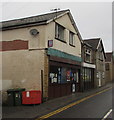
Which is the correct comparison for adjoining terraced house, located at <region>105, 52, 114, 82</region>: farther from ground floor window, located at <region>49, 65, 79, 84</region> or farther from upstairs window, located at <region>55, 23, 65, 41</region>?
upstairs window, located at <region>55, 23, 65, 41</region>

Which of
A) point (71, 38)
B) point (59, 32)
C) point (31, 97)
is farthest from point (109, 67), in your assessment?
point (31, 97)

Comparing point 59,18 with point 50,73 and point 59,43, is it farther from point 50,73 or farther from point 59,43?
point 50,73

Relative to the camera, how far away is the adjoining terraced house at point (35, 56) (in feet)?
41.5

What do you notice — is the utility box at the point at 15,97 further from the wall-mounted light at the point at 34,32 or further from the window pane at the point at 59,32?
the window pane at the point at 59,32

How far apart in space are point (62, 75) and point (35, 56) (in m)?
3.83

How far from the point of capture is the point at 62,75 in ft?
51.5

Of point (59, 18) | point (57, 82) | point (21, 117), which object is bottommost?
point (21, 117)

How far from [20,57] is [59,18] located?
4.73 meters

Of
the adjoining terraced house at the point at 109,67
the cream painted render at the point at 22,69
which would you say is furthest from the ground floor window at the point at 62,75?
the adjoining terraced house at the point at 109,67

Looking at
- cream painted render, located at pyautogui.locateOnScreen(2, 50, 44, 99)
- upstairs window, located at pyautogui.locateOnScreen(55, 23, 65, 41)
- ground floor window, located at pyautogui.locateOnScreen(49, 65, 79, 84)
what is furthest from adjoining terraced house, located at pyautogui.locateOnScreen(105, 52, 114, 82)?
cream painted render, located at pyautogui.locateOnScreen(2, 50, 44, 99)

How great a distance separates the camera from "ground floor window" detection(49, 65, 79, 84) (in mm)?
14000

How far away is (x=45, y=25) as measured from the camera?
12.9 meters

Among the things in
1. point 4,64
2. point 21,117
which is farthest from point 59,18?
point 21,117

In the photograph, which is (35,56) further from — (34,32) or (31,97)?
(31,97)
